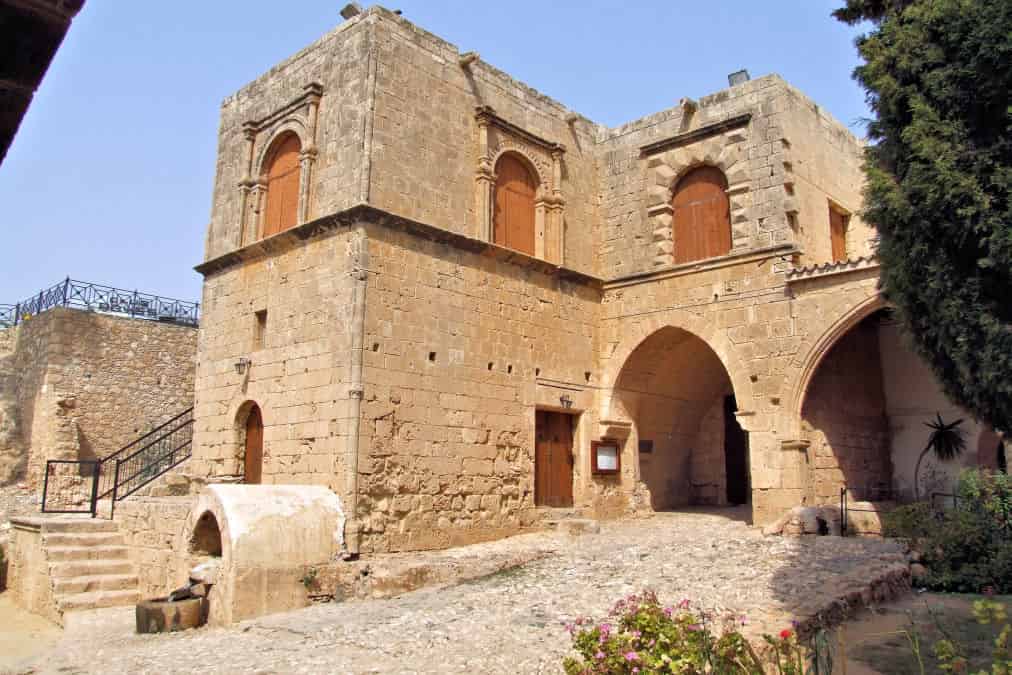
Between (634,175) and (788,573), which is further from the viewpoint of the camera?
(634,175)

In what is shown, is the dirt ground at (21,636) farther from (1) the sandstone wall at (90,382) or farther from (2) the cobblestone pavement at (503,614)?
(1) the sandstone wall at (90,382)

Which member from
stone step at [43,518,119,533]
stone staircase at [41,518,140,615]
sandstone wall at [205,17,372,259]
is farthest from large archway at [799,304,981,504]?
stone step at [43,518,119,533]

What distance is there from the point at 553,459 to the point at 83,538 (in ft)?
22.2

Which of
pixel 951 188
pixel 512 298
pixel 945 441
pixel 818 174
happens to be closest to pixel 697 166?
pixel 818 174

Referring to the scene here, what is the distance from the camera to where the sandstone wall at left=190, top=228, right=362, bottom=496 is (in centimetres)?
1023

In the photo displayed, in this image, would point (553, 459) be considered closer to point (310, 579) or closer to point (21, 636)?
point (310, 579)

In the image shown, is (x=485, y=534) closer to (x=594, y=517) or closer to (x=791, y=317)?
(x=594, y=517)

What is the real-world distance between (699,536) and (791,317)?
3.47 meters

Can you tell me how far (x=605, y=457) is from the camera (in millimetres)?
13125

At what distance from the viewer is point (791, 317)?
11.7 metres

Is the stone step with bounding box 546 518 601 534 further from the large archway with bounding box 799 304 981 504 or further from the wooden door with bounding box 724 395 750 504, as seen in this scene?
the wooden door with bounding box 724 395 750 504

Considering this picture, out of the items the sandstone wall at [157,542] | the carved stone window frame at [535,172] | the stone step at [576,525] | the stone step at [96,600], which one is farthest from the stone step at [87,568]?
the carved stone window frame at [535,172]

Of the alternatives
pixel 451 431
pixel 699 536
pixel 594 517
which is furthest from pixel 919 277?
pixel 594 517

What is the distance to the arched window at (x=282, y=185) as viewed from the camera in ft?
39.1
